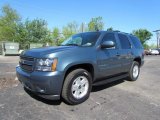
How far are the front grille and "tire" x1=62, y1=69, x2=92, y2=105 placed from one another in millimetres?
850

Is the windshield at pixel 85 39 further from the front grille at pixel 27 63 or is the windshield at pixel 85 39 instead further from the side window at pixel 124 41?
the front grille at pixel 27 63

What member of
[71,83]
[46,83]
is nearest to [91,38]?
[71,83]

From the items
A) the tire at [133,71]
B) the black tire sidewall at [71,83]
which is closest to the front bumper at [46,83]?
the black tire sidewall at [71,83]

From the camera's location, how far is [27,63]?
5102 millimetres

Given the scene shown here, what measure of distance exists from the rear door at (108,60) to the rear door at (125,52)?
1.09 ft

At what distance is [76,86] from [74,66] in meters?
0.49

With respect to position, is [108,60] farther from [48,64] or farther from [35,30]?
[35,30]

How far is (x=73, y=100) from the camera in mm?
5098

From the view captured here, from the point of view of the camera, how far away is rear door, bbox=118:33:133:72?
6.93 m

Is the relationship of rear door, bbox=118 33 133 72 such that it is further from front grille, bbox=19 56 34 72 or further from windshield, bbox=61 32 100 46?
front grille, bbox=19 56 34 72

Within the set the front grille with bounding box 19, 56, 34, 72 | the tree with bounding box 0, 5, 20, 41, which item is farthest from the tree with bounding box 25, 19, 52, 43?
the front grille with bounding box 19, 56, 34, 72

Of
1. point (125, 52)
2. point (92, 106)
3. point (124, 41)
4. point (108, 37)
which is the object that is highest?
point (108, 37)

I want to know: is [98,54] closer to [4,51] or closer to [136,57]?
[136,57]

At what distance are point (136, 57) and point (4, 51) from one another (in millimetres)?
22376
